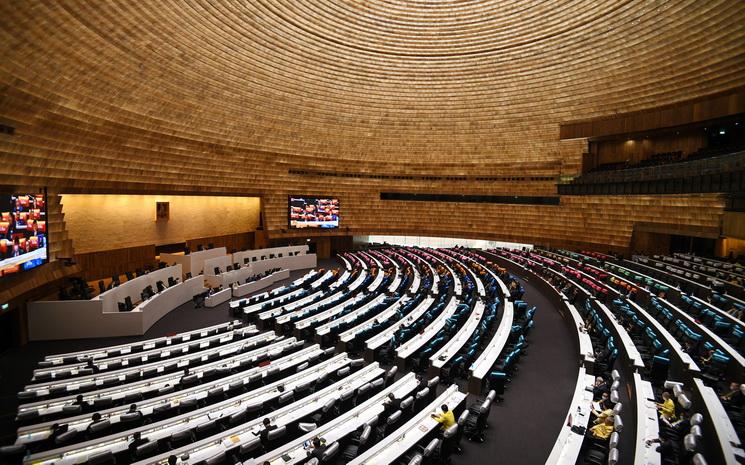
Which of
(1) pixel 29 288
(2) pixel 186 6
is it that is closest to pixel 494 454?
(1) pixel 29 288

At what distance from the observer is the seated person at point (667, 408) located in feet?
21.8

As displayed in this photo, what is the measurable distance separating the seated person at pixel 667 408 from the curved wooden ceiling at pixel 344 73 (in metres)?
14.0

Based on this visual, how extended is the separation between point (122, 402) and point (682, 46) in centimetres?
2142

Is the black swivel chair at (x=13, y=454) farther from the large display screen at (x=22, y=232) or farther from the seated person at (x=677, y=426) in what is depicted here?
the seated person at (x=677, y=426)

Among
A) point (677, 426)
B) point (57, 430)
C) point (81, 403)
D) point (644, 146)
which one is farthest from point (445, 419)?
point (644, 146)

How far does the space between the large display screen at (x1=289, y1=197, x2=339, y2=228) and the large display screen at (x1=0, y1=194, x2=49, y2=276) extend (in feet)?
50.1

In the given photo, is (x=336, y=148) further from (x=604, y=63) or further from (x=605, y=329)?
(x=605, y=329)

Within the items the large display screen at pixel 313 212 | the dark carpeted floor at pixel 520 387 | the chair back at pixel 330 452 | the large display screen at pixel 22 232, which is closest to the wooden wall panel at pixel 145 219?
the large display screen at pixel 313 212

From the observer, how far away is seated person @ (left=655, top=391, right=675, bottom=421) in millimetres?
Result: 6637

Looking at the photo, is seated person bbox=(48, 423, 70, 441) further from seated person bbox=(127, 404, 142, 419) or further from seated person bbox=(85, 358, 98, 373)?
seated person bbox=(85, 358, 98, 373)

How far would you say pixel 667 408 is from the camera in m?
6.78

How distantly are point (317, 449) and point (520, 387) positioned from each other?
17.1ft

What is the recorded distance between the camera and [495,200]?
90.8ft

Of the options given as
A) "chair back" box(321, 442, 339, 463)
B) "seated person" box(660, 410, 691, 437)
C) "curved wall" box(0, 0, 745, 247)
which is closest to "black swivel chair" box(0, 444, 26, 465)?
"chair back" box(321, 442, 339, 463)
